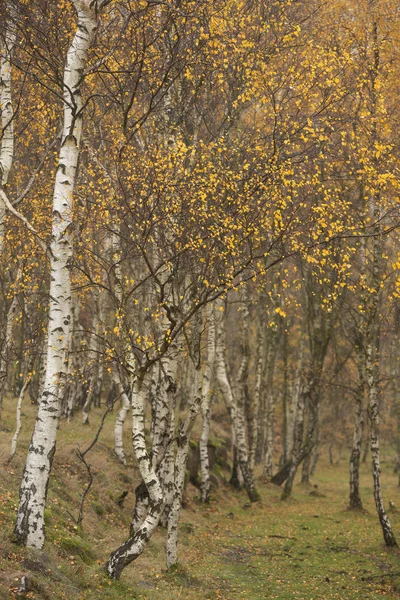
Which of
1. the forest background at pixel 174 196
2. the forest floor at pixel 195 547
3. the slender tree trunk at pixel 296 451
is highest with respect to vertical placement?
the forest background at pixel 174 196

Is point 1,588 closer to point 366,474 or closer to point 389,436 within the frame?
point 366,474

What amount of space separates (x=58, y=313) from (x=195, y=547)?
965cm

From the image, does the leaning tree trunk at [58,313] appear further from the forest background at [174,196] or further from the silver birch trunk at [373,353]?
the silver birch trunk at [373,353]

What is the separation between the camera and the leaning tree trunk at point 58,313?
30.1 feet

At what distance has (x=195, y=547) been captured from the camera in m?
16.1

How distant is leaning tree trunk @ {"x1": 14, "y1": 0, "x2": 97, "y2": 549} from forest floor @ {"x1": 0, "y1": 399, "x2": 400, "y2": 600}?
0.64m

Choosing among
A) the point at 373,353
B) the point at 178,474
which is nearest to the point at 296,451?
the point at 373,353

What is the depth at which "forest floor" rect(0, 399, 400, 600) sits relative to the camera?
32.0 feet

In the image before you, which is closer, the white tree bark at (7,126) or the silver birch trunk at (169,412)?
the white tree bark at (7,126)

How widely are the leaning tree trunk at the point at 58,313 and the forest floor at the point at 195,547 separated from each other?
640mm

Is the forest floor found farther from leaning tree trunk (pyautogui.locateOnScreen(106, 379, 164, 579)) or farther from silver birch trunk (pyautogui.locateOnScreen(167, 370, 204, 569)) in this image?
silver birch trunk (pyautogui.locateOnScreen(167, 370, 204, 569))

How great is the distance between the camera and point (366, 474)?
144ft

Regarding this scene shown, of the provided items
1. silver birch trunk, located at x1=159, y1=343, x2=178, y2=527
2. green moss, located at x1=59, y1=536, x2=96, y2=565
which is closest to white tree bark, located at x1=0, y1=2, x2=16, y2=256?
silver birch trunk, located at x1=159, y1=343, x2=178, y2=527

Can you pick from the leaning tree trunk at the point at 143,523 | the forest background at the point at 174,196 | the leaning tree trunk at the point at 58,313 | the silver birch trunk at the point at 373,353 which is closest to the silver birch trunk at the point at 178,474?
the forest background at the point at 174,196
